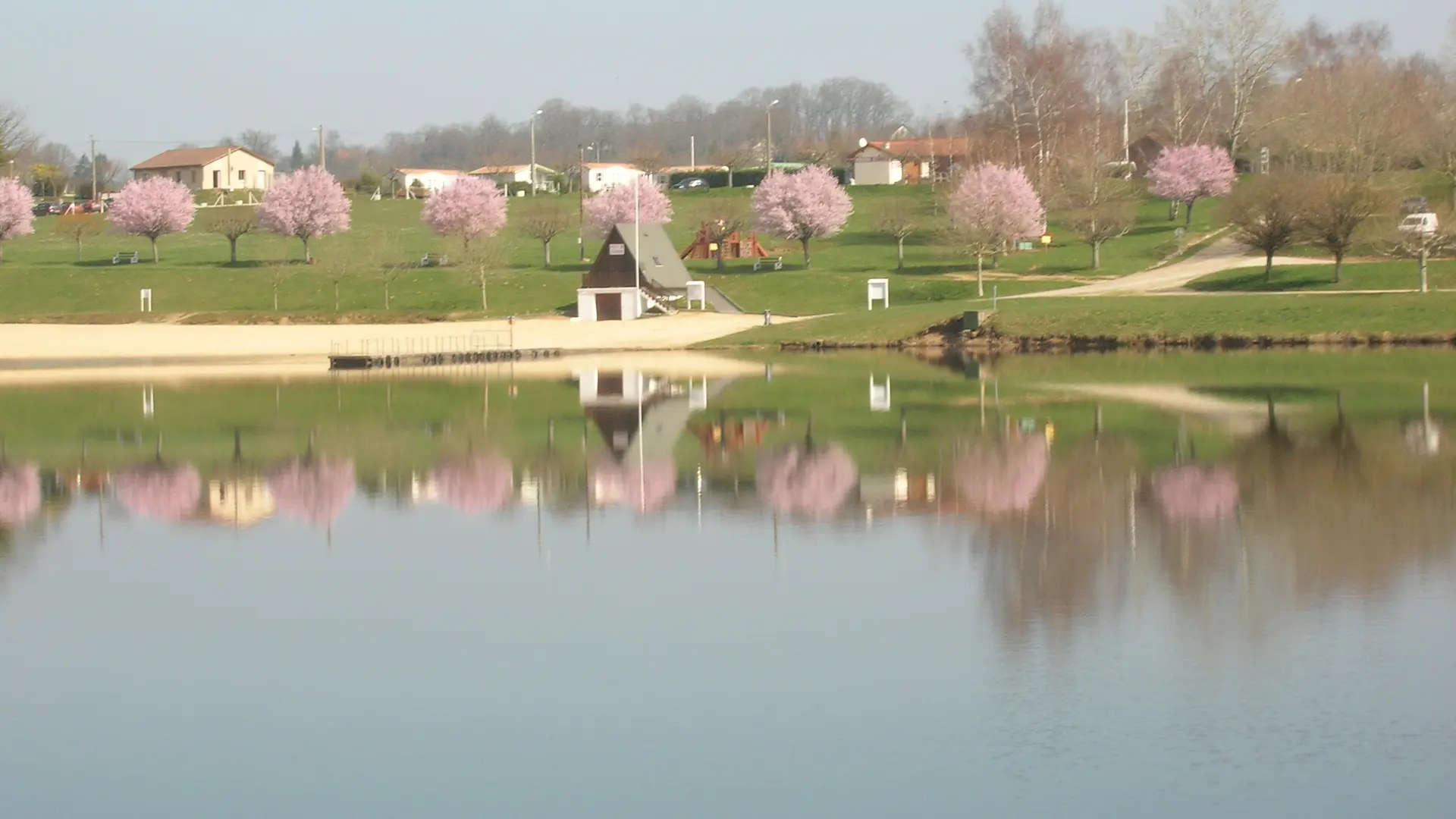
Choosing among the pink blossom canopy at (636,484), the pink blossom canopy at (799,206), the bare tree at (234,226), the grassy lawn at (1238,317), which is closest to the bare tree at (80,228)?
the bare tree at (234,226)

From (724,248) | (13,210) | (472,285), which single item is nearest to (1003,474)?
(472,285)

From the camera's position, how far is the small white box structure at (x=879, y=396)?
132 feet

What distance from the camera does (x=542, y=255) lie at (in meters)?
94.9

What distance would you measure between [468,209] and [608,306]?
76.1 feet

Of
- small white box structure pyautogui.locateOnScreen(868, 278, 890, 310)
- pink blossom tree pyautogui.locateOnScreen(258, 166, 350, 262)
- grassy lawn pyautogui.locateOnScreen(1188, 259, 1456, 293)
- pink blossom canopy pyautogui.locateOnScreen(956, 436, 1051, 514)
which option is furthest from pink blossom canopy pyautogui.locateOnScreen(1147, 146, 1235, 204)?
pink blossom canopy pyautogui.locateOnScreen(956, 436, 1051, 514)

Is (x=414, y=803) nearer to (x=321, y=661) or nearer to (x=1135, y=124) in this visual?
(x=321, y=661)

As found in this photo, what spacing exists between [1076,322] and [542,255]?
1713 inches

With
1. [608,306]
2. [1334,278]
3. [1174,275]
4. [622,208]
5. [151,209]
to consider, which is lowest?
[608,306]

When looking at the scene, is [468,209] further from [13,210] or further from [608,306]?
[13,210]

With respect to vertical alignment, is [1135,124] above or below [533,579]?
above

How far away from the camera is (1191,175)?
89938mm

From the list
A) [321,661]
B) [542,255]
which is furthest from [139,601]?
[542,255]

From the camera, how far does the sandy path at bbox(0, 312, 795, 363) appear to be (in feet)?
209

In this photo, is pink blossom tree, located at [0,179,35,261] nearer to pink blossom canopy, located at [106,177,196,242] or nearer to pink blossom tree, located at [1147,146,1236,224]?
pink blossom canopy, located at [106,177,196,242]
